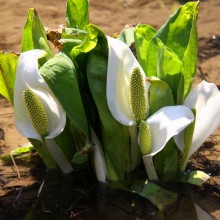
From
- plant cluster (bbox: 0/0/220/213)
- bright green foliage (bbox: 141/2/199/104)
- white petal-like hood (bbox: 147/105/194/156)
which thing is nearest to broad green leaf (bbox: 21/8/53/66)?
plant cluster (bbox: 0/0/220/213)

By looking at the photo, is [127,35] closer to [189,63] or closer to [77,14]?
[77,14]

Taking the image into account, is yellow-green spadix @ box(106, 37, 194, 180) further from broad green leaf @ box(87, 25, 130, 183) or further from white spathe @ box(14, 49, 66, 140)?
white spathe @ box(14, 49, 66, 140)

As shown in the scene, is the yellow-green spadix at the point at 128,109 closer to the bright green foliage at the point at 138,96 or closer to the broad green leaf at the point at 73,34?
the bright green foliage at the point at 138,96

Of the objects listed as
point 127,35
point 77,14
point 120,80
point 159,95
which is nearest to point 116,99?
point 120,80

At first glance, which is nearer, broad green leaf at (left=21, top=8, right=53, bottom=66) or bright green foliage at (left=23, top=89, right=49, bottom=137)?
bright green foliage at (left=23, top=89, right=49, bottom=137)

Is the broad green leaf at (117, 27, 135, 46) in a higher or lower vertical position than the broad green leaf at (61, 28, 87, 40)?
lower

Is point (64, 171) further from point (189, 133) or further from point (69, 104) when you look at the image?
point (189, 133)

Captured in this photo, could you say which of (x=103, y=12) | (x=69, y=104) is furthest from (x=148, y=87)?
(x=103, y=12)

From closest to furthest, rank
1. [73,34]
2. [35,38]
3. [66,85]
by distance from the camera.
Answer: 1. [66,85]
2. [73,34]
3. [35,38]
